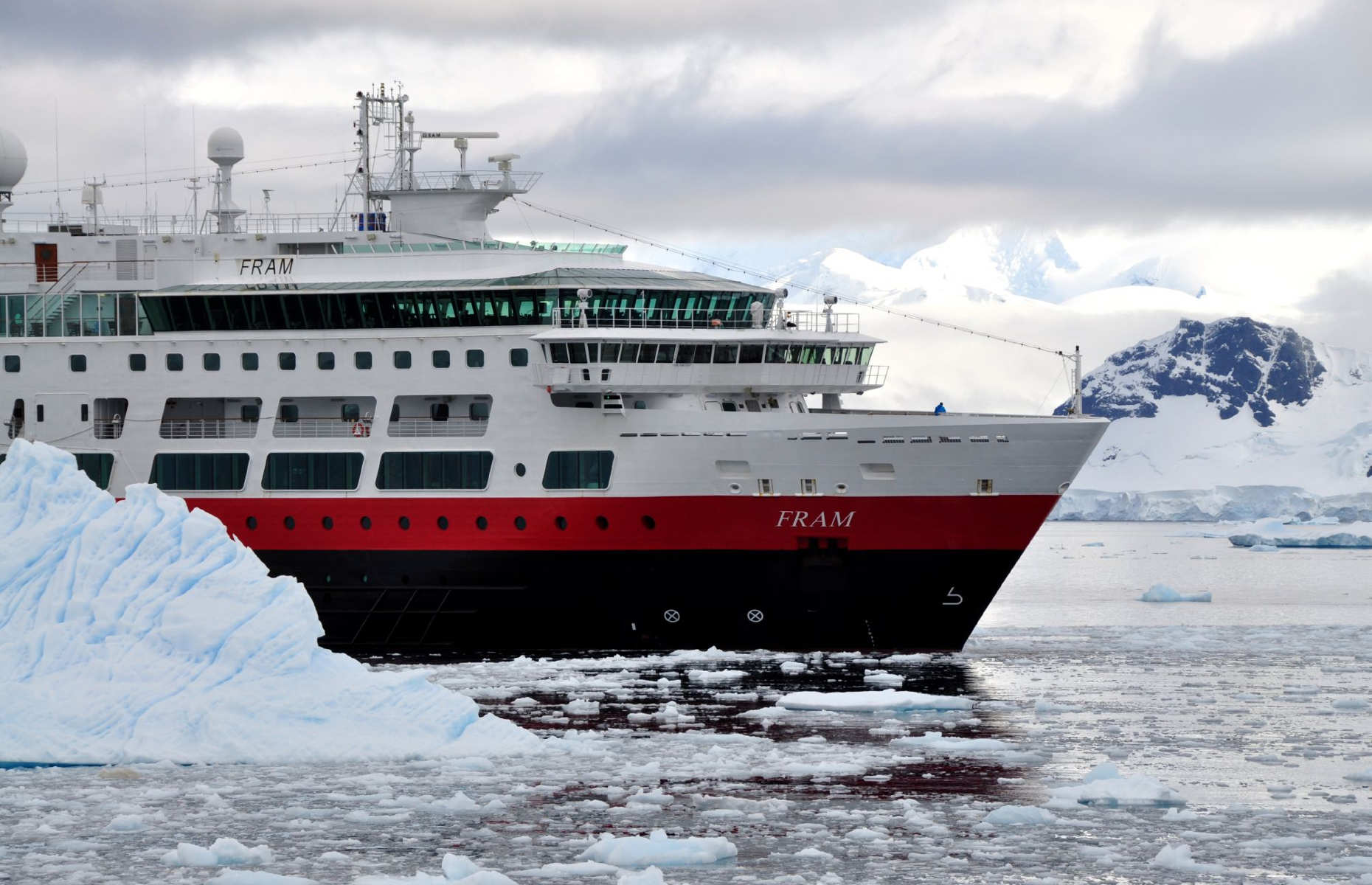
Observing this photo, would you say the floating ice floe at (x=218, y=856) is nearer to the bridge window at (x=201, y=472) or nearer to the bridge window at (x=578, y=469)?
the bridge window at (x=578, y=469)

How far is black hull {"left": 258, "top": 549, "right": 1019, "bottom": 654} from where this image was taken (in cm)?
3734

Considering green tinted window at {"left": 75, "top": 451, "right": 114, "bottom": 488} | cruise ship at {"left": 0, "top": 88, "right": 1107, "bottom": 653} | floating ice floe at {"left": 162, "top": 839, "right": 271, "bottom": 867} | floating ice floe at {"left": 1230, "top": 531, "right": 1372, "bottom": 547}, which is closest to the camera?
floating ice floe at {"left": 162, "top": 839, "right": 271, "bottom": 867}

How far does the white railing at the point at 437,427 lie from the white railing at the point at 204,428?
123 inches

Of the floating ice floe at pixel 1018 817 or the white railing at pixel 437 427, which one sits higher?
the white railing at pixel 437 427

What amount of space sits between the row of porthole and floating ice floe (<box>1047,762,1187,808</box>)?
14.9 metres

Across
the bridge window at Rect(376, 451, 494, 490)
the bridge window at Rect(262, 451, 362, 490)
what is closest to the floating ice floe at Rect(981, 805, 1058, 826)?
the bridge window at Rect(376, 451, 494, 490)

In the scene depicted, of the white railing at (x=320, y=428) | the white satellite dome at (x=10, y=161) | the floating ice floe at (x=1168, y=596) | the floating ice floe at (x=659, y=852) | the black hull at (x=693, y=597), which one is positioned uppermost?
the white satellite dome at (x=10, y=161)

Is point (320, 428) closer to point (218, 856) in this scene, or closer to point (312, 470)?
point (312, 470)

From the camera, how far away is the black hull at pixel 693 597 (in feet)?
123

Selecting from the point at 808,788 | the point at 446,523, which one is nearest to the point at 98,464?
the point at 446,523

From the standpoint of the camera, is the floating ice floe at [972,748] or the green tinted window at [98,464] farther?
the green tinted window at [98,464]

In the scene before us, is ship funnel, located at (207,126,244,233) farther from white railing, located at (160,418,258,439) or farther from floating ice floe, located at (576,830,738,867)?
floating ice floe, located at (576,830,738,867)

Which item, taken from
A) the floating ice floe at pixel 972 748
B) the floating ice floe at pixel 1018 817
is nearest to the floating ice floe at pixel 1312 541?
the floating ice floe at pixel 972 748

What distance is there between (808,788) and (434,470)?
15932 millimetres
